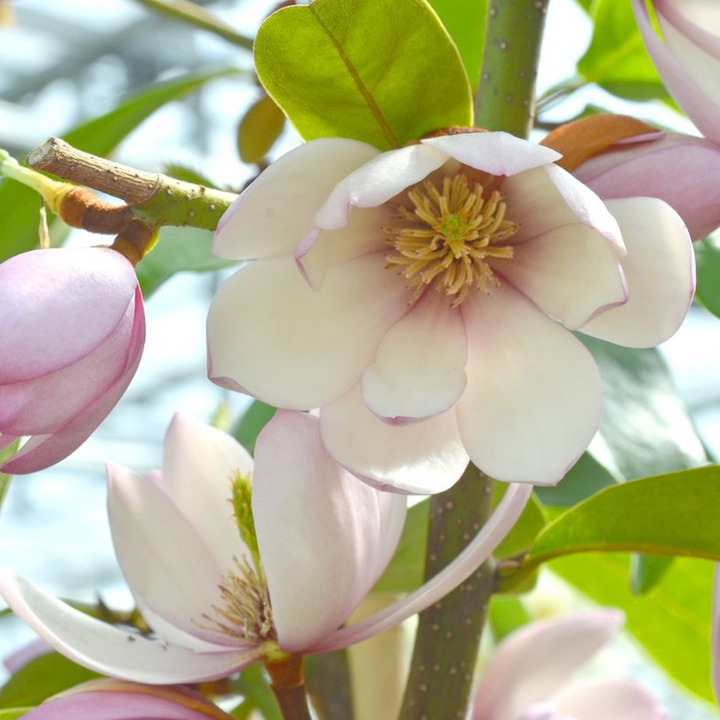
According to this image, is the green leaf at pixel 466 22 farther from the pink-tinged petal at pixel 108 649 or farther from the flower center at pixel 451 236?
the pink-tinged petal at pixel 108 649

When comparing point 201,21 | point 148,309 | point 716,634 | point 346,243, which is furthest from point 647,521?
point 148,309

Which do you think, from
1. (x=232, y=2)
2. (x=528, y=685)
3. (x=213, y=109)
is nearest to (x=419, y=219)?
(x=528, y=685)

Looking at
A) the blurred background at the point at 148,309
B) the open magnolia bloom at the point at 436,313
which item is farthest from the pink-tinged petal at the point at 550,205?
the blurred background at the point at 148,309

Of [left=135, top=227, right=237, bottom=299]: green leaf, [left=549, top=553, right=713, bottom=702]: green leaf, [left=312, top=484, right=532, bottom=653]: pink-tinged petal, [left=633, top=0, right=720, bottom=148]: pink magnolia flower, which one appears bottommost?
[left=549, top=553, right=713, bottom=702]: green leaf

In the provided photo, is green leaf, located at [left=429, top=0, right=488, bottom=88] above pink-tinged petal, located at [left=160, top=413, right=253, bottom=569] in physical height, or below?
above

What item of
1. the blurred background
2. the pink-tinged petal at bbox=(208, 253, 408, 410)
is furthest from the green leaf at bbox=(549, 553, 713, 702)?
the blurred background

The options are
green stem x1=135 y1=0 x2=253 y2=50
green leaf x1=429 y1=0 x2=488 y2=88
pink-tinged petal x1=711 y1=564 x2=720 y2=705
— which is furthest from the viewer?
green stem x1=135 y1=0 x2=253 y2=50

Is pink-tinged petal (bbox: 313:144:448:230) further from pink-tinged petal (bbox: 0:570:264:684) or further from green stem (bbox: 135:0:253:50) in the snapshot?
green stem (bbox: 135:0:253:50)

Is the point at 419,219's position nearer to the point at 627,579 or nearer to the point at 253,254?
the point at 253,254

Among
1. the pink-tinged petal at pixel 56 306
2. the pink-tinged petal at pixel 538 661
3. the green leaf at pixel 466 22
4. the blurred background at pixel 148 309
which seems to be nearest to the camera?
the pink-tinged petal at pixel 56 306
